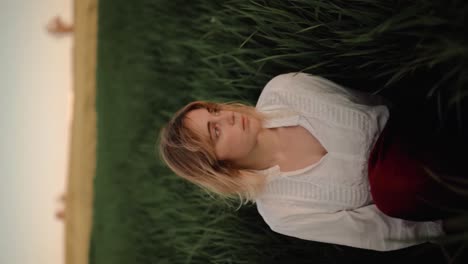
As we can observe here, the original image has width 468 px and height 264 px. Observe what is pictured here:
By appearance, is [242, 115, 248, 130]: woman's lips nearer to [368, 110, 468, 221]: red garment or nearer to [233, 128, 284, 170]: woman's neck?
[233, 128, 284, 170]: woman's neck

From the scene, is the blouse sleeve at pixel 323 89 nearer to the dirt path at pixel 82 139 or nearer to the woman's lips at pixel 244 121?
the woman's lips at pixel 244 121

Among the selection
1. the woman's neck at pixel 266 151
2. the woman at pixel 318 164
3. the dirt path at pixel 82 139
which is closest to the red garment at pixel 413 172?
the woman at pixel 318 164

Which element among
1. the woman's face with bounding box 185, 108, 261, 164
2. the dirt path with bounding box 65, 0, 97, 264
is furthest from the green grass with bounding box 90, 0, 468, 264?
the woman's face with bounding box 185, 108, 261, 164

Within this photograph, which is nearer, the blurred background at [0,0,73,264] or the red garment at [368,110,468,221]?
the red garment at [368,110,468,221]

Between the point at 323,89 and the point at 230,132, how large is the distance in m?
0.15

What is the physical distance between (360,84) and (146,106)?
0.49 meters

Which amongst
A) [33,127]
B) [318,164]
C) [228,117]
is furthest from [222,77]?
[33,127]

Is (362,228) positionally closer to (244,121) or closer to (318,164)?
(318,164)

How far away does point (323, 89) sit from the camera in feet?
2.10

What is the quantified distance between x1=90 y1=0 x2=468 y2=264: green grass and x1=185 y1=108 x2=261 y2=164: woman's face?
130mm

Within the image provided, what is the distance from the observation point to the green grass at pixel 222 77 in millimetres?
575

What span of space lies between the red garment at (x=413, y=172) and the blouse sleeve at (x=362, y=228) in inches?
0.7

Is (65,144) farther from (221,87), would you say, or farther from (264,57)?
(264,57)

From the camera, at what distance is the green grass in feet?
1.89
